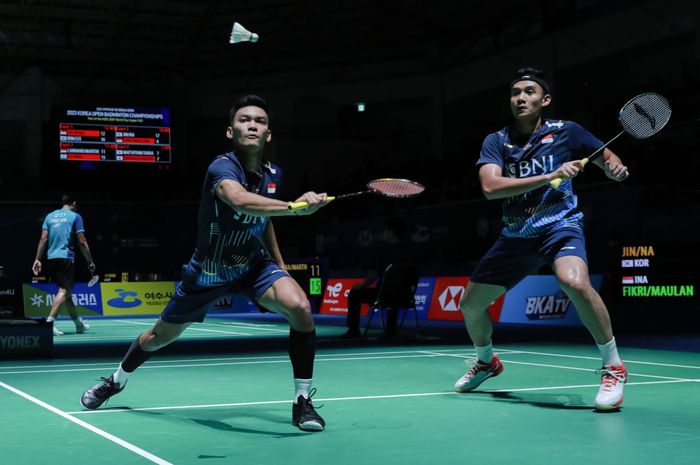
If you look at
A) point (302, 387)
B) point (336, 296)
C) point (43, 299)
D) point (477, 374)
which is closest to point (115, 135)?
→ point (43, 299)

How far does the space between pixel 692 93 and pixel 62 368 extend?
53.8ft

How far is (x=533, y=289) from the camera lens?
51.5ft

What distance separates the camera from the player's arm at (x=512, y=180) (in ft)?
16.9

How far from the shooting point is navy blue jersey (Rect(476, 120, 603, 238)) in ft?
19.0

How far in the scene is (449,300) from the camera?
17.3 meters

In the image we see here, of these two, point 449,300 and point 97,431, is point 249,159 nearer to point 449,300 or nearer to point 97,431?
point 97,431

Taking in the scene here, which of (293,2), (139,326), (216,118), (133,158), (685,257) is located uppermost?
(293,2)

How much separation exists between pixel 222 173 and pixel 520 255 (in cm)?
208

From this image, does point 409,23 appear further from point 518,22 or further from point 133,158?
point 133,158

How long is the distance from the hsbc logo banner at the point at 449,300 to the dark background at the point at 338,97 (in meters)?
0.34

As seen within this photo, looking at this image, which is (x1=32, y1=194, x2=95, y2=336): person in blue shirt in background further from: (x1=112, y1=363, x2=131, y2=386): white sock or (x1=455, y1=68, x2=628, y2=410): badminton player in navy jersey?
(x1=455, y1=68, x2=628, y2=410): badminton player in navy jersey

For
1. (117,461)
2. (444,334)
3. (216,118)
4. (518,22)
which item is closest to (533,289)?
(444,334)

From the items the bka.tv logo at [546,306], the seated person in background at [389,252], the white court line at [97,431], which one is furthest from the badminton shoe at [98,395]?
the bka.tv logo at [546,306]

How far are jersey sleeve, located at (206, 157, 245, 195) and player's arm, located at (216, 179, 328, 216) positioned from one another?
0.19ft
